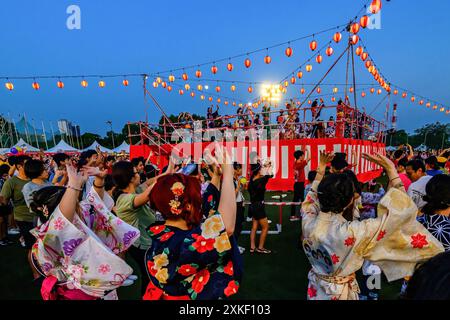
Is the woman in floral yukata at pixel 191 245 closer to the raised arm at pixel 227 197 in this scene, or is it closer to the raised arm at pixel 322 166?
the raised arm at pixel 227 197

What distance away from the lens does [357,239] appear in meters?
1.94

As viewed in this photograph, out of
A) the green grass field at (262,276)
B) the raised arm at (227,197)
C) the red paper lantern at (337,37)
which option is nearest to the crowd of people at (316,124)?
the red paper lantern at (337,37)

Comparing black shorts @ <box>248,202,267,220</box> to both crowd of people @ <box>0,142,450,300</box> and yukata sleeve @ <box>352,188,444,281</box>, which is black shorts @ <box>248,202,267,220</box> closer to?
crowd of people @ <box>0,142,450,300</box>

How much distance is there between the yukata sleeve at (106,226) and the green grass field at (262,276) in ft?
5.84

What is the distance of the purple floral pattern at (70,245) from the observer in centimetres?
197

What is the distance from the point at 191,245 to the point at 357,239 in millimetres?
1198

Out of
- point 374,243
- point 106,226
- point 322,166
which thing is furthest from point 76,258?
point 322,166

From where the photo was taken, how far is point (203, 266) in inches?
65.7

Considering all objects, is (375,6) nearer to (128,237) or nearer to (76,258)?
(128,237)

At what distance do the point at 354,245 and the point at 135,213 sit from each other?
2.35 m

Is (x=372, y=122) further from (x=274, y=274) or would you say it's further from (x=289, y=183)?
(x=274, y=274)
